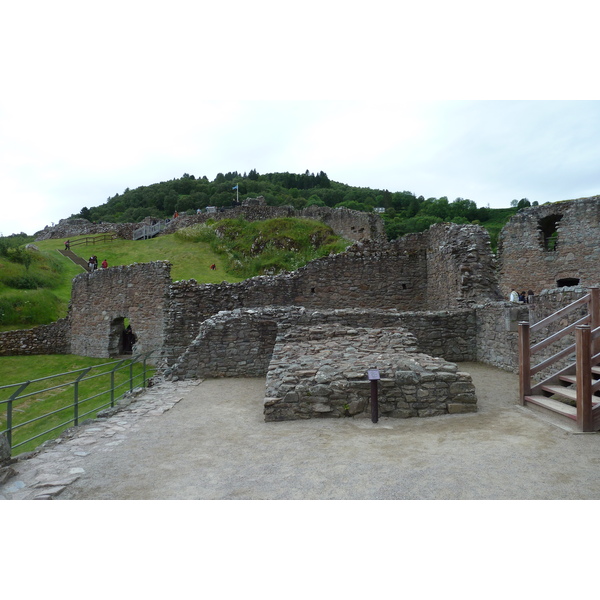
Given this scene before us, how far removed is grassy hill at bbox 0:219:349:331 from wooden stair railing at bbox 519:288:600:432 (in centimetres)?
2266

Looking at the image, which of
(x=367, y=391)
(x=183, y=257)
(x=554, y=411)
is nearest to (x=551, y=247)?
→ (x=554, y=411)

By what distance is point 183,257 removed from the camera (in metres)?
34.8

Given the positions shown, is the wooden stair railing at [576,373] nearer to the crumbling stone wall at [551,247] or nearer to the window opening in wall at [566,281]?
the crumbling stone wall at [551,247]

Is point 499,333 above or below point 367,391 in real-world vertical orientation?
above

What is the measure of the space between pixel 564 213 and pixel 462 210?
50730 millimetres

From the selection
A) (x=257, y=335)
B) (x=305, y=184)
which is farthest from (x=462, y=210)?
(x=257, y=335)

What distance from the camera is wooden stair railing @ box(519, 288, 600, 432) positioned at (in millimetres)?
5594

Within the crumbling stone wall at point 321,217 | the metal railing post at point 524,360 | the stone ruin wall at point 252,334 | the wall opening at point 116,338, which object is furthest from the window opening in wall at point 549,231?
the wall opening at point 116,338

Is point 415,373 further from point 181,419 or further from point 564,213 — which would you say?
point 564,213

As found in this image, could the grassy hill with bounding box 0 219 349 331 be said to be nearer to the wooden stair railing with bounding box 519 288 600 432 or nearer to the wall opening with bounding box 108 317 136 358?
the wall opening with bounding box 108 317 136 358

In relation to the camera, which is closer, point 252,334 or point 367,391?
point 367,391

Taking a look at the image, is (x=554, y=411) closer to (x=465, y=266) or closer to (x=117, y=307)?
(x=465, y=266)

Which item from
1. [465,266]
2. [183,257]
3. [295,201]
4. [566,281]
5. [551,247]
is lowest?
[566,281]

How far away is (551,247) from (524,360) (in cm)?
1948
